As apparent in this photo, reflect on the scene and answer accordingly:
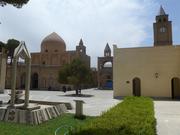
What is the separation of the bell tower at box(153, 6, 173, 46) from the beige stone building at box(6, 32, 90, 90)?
1785cm

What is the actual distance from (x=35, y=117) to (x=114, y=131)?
16.0 ft

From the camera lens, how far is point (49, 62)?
54.9 m

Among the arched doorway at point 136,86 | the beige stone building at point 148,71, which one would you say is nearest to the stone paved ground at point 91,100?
the beige stone building at point 148,71

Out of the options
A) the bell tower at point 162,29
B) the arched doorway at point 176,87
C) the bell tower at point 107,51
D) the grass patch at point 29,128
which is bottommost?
the grass patch at point 29,128

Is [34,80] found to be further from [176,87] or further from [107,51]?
[176,87]

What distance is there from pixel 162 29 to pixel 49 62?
28262 mm

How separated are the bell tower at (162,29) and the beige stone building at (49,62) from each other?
17845mm

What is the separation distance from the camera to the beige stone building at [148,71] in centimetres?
2203

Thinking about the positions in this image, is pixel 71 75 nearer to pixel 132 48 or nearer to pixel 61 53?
pixel 132 48

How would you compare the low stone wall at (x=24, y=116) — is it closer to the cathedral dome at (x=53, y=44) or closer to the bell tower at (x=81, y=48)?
the cathedral dome at (x=53, y=44)

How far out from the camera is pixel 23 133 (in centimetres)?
703

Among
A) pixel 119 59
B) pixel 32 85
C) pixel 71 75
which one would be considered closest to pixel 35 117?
pixel 119 59

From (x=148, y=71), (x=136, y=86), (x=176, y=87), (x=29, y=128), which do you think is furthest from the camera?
(x=136, y=86)

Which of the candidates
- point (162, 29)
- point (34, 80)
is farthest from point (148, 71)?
point (34, 80)
